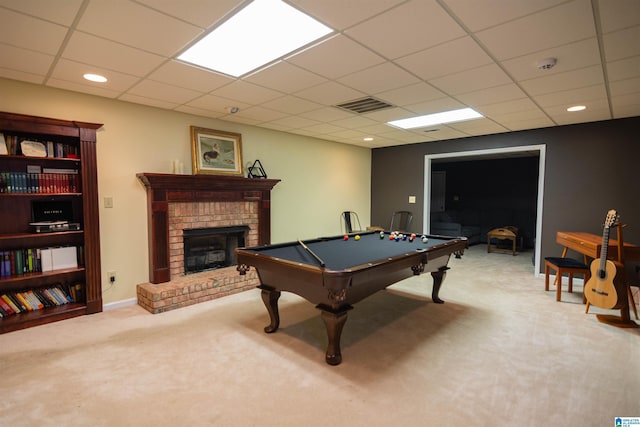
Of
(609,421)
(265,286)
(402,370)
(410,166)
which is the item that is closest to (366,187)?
(410,166)

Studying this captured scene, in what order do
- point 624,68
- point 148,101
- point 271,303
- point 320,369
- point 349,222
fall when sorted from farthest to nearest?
point 349,222
point 148,101
point 271,303
point 624,68
point 320,369

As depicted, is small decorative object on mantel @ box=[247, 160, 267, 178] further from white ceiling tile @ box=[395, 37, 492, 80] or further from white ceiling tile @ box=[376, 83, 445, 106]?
white ceiling tile @ box=[395, 37, 492, 80]

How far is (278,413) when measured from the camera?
182 cm

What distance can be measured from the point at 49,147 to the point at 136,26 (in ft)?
6.74

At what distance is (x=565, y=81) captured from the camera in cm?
281

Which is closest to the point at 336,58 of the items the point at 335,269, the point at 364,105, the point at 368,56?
the point at 368,56

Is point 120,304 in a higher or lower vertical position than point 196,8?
lower

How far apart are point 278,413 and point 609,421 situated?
1873mm

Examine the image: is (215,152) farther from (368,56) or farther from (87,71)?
(368,56)

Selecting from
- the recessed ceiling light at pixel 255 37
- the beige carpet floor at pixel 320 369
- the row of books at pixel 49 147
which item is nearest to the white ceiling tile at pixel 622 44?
the recessed ceiling light at pixel 255 37

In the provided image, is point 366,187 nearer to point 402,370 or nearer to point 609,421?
point 402,370

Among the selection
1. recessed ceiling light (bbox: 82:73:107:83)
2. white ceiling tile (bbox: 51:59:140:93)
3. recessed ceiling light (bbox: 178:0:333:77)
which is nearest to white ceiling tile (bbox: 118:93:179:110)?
white ceiling tile (bbox: 51:59:140:93)

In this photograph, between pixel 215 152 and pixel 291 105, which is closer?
pixel 291 105

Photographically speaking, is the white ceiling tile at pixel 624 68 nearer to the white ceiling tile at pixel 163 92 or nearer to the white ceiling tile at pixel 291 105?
the white ceiling tile at pixel 291 105
